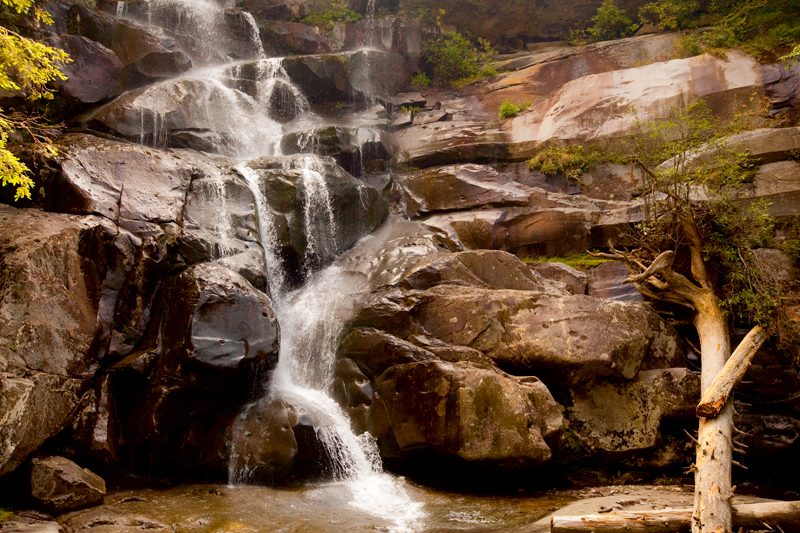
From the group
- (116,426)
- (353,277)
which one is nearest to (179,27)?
(353,277)

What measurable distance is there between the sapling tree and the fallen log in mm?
1631

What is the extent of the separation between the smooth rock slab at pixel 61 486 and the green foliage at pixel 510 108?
1568cm

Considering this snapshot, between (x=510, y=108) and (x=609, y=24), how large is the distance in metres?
7.04

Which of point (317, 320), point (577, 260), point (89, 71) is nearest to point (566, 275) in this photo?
Answer: point (577, 260)

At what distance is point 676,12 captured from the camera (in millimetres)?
19047

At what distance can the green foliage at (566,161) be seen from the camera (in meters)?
15.6

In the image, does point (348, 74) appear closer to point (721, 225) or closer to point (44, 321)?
point (721, 225)

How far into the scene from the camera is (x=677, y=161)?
446 inches

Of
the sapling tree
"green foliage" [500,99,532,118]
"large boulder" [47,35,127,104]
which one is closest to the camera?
the sapling tree

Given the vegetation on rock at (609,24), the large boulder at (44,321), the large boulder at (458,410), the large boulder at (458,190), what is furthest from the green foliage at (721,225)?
the vegetation on rock at (609,24)

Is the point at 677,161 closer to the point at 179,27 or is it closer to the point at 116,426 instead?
the point at 116,426

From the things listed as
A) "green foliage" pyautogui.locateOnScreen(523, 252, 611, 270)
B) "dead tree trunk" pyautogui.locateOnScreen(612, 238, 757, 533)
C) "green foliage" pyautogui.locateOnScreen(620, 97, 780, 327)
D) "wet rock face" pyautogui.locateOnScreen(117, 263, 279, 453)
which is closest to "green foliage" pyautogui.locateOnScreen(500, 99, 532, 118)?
"green foliage" pyautogui.locateOnScreen(523, 252, 611, 270)

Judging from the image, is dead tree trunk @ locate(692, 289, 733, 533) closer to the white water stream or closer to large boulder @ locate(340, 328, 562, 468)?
large boulder @ locate(340, 328, 562, 468)

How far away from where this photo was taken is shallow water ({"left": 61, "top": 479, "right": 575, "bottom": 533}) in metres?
6.59
